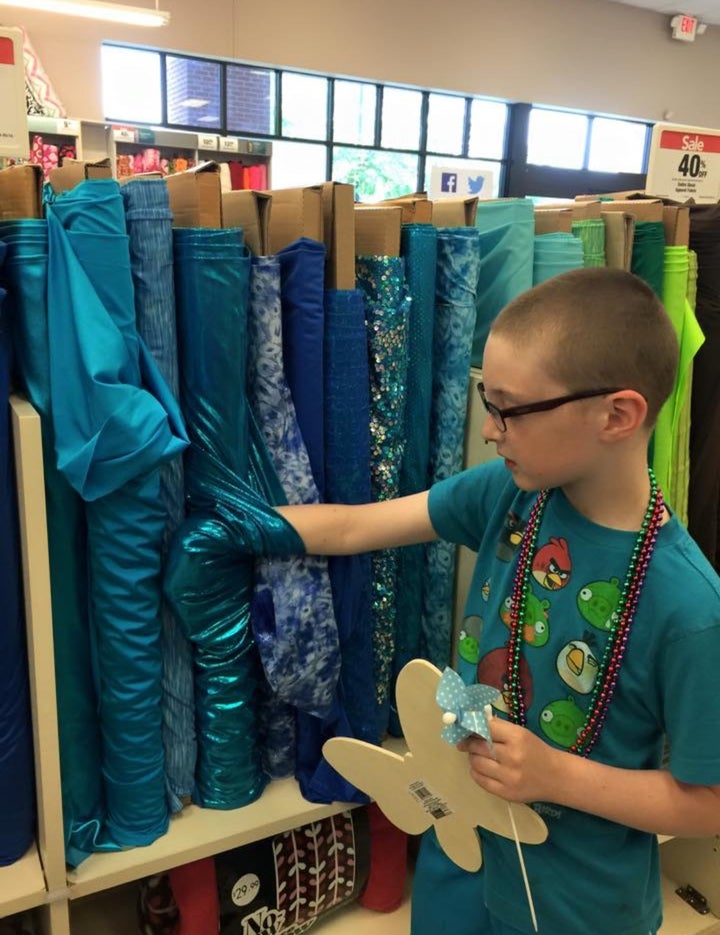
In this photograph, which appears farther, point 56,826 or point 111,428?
point 56,826

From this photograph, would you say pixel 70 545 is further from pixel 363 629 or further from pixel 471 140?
pixel 471 140

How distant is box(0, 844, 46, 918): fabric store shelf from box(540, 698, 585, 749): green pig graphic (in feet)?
2.16

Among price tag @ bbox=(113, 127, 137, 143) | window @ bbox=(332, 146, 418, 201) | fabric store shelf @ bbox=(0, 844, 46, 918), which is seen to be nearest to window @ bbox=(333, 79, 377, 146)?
window @ bbox=(332, 146, 418, 201)

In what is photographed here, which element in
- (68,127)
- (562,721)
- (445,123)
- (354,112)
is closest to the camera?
(562,721)

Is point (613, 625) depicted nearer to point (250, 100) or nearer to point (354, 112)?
point (250, 100)

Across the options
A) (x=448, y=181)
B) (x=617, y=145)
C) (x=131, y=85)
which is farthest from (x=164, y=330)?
(x=617, y=145)

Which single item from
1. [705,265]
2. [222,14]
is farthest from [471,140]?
[705,265]

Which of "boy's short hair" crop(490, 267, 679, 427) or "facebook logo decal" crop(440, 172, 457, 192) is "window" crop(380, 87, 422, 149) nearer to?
"facebook logo decal" crop(440, 172, 457, 192)

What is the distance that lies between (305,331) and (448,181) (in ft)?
8.99

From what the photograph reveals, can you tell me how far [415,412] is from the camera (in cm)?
120

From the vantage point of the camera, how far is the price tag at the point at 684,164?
73.7 inches

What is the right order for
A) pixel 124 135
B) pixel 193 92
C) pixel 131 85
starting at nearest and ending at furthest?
pixel 124 135 → pixel 131 85 → pixel 193 92

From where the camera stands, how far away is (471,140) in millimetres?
8148

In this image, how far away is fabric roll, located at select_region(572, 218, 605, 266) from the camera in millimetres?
1334
